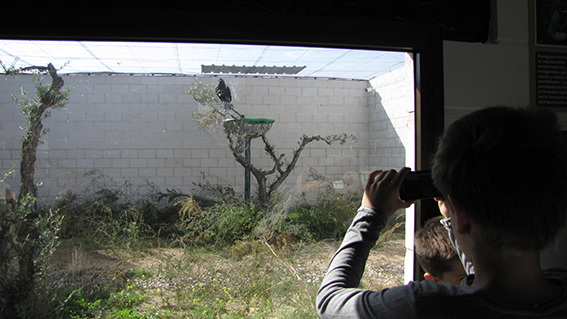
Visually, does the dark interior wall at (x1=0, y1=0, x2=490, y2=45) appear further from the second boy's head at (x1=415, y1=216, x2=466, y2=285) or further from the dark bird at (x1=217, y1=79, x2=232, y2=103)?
the second boy's head at (x1=415, y1=216, x2=466, y2=285)

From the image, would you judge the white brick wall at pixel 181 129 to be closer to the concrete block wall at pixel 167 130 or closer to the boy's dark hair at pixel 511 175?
the concrete block wall at pixel 167 130

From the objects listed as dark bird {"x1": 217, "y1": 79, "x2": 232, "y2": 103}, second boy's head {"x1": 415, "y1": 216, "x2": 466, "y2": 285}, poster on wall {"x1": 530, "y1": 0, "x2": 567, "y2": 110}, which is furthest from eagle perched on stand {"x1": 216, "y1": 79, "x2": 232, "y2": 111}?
poster on wall {"x1": 530, "y1": 0, "x2": 567, "y2": 110}

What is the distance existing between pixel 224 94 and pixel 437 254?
93 cm

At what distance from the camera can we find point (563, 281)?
1.88ft

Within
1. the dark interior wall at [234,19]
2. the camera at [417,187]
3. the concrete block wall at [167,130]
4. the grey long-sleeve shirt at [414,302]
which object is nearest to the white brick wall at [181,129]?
the concrete block wall at [167,130]

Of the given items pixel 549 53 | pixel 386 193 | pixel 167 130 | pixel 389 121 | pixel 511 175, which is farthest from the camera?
pixel 389 121

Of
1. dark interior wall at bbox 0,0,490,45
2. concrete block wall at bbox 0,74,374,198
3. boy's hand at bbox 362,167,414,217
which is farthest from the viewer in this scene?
concrete block wall at bbox 0,74,374,198

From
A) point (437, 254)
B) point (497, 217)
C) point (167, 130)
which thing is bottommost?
point (437, 254)

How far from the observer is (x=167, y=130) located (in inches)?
53.3

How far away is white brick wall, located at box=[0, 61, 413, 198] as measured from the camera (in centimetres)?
122

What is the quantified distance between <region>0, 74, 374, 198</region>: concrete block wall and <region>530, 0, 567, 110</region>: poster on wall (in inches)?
23.6

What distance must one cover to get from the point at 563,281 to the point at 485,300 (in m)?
0.16

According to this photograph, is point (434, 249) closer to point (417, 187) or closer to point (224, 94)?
point (417, 187)

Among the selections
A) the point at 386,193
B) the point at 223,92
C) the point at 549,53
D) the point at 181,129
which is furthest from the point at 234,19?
the point at 549,53
